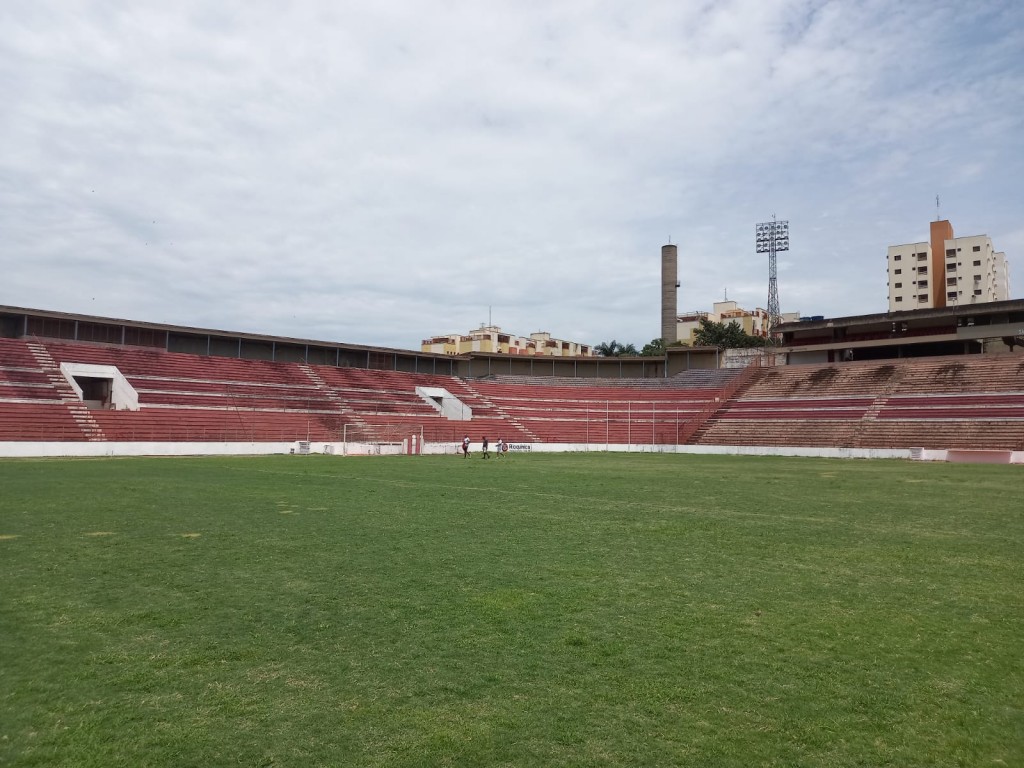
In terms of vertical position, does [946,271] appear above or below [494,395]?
above

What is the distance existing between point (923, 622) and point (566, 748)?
4157 mm

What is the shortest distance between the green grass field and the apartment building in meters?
95.5

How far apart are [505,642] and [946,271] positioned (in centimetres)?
11351

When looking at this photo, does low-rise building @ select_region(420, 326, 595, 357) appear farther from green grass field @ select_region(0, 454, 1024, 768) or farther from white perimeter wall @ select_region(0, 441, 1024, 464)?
green grass field @ select_region(0, 454, 1024, 768)

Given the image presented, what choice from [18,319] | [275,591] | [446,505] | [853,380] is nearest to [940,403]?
[853,380]

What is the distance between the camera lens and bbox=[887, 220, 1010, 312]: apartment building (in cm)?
9056

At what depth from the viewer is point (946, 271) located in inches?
3826

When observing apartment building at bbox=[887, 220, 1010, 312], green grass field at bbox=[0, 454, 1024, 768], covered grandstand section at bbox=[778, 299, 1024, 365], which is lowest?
green grass field at bbox=[0, 454, 1024, 768]

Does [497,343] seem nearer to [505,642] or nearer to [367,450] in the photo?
[367,450]

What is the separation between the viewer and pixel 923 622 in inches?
235

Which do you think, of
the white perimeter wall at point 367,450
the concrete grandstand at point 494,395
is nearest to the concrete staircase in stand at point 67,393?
the concrete grandstand at point 494,395

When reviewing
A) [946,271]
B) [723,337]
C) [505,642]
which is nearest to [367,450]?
[505,642]

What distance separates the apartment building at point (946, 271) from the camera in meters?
90.6

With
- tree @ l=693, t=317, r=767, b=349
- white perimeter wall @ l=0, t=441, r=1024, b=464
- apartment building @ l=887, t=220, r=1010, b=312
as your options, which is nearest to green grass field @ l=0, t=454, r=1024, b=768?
white perimeter wall @ l=0, t=441, r=1024, b=464
